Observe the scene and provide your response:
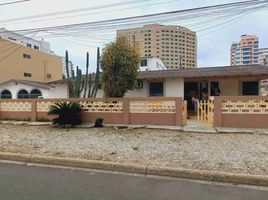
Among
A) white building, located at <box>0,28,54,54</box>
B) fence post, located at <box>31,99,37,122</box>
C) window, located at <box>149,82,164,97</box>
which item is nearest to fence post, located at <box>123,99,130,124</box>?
fence post, located at <box>31,99,37,122</box>

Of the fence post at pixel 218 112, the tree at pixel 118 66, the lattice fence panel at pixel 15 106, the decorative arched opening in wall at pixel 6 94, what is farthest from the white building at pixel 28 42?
the fence post at pixel 218 112

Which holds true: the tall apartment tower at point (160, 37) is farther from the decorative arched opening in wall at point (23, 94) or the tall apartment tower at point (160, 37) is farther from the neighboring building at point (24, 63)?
the neighboring building at point (24, 63)

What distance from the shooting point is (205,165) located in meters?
5.82

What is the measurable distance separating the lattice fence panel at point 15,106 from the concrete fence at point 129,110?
447 mm

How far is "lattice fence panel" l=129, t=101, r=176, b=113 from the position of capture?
Answer: 38.0ft

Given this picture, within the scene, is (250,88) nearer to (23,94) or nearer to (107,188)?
(107,188)

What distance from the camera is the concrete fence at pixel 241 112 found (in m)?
10.6

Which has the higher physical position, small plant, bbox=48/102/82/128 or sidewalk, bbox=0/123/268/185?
small plant, bbox=48/102/82/128

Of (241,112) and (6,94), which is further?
(6,94)

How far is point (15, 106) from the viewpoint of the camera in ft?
47.3

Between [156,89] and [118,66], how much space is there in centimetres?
624

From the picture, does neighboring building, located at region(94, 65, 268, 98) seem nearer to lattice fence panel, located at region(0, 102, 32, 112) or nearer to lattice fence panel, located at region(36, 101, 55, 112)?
lattice fence panel, located at region(36, 101, 55, 112)

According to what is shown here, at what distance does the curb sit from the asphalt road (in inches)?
7.3

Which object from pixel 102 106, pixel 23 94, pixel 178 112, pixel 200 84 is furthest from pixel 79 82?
pixel 23 94
